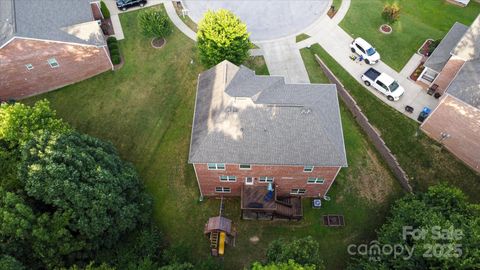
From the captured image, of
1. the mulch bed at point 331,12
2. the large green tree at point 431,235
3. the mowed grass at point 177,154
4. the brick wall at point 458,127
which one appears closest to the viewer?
the large green tree at point 431,235

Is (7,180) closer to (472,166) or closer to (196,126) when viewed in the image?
(196,126)

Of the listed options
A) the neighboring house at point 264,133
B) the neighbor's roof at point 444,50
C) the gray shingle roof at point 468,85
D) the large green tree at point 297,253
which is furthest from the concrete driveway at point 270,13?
the large green tree at point 297,253

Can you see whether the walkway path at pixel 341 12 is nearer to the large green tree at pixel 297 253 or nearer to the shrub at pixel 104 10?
the shrub at pixel 104 10

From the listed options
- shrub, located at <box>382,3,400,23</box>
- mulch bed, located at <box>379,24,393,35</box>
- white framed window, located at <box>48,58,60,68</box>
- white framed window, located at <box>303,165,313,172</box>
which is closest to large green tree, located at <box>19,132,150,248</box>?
white framed window, located at <box>48,58,60,68</box>

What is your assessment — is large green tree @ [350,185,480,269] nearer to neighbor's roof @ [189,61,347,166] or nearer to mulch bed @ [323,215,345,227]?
mulch bed @ [323,215,345,227]

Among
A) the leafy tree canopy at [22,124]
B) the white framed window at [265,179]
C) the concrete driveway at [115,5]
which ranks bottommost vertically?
the white framed window at [265,179]

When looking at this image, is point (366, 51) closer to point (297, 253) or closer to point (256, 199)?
point (256, 199)
